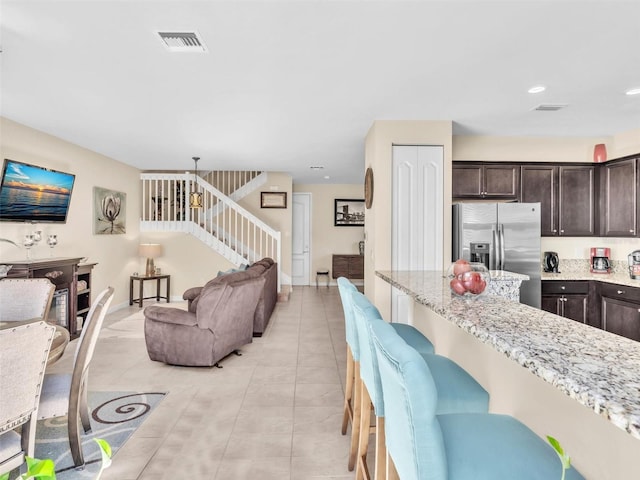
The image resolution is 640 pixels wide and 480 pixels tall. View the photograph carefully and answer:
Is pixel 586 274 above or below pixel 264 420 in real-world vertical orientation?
above

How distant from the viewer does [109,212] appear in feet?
19.3

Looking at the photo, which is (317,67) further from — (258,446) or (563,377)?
(258,446)

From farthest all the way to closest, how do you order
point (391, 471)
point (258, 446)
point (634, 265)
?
point (634, 265) < point (258, 446) < point (391, 471)

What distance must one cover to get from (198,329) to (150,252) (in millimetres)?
3698

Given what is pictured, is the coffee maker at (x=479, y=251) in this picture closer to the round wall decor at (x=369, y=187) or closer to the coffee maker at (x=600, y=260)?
the round wall decor at (x=369, y=187)

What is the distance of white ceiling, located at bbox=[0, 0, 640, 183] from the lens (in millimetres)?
2037

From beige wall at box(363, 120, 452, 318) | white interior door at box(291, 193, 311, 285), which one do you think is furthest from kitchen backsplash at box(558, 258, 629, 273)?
white interior door at box(291, 193, 311, 285)

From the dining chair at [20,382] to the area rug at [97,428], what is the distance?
628 mm

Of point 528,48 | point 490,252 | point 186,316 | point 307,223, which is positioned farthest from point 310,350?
point 307,223

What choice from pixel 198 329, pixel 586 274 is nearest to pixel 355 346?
pixel 198 329

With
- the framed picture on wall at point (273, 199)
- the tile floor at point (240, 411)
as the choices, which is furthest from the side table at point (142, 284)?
the framed picture on wall at point (273, 199)

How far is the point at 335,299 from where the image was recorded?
7266 mm

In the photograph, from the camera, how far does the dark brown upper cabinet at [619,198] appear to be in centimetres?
390

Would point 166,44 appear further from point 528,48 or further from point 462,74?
point 528,48
